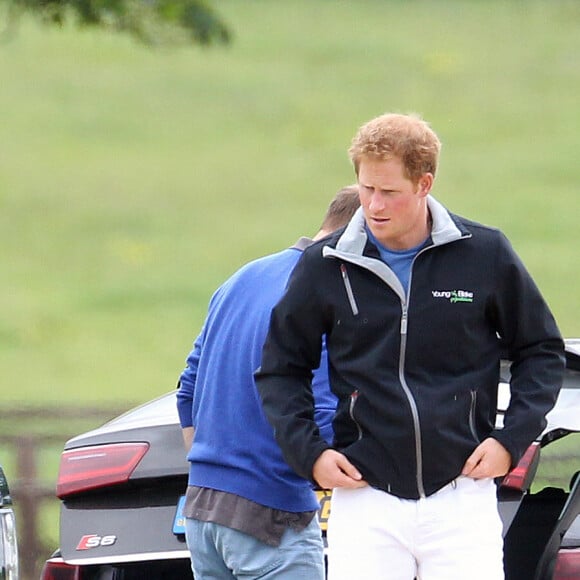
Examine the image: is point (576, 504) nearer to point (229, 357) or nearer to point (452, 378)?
point (452, 378)

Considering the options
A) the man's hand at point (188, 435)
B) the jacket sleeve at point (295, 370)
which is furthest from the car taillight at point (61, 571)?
the jacket sleeve at point (295, 370)

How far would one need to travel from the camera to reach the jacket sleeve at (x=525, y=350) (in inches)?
135

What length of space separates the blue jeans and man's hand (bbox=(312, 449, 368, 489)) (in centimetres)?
42

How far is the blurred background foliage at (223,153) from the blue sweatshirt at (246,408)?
40.6ft

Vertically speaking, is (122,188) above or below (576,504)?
below

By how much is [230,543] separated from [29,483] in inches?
172

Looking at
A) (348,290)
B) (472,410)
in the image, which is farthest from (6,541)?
(472,410)

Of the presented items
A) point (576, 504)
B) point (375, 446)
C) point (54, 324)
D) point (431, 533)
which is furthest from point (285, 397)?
point (54, 324)

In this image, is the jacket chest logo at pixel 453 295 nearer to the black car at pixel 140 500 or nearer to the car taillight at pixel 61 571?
the black car at pixel 140 500

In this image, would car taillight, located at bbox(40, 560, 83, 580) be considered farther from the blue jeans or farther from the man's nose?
the man's nose

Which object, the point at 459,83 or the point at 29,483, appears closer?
the point at 29,483

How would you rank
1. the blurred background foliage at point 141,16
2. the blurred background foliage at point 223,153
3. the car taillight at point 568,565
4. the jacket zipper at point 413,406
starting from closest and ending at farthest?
the jacket zipper at point 413,406 → the car taillight at point 568,565 → the blurred background foliage at point 141,16 → the blurred background foliage at point 223,153

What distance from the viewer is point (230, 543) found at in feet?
12.5

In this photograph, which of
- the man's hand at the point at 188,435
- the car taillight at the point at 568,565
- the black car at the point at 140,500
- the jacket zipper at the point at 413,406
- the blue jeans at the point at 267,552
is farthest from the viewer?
the black car at the point at 140,500
